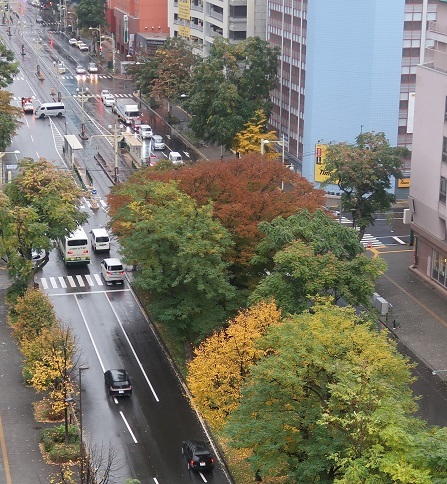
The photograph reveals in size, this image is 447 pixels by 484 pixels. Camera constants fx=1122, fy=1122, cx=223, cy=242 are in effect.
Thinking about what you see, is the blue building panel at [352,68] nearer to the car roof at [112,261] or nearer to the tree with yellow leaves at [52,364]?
the car roof at [112,261]

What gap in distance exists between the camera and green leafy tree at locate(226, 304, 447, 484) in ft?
160

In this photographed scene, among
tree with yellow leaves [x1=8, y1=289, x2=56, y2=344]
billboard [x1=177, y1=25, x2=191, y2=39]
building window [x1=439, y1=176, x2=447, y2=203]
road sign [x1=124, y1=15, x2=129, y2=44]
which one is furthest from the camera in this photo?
road sign [x1=124, y1=15, x2=129, y2=44]

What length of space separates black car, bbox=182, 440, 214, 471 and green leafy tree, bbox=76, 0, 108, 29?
142860mm

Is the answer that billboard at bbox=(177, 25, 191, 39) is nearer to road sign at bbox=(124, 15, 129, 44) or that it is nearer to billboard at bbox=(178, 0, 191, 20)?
billboard at bbox=(178, 0, 191, 20)

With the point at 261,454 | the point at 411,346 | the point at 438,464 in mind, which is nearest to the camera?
the point at 438,464

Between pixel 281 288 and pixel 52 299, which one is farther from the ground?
pixel 281 288

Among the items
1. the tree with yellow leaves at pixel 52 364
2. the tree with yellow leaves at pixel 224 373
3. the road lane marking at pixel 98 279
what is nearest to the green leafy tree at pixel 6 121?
the road lane marking at pixel 98 279

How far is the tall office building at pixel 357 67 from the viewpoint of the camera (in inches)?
4365

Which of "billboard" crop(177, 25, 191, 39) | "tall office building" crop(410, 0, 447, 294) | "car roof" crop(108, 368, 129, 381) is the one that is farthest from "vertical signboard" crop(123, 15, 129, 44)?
"car roof" crop(108, 368, 129, 381)

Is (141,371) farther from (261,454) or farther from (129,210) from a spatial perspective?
(261,454)

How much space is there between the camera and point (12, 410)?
226ft

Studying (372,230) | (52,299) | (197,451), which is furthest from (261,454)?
(372,230)

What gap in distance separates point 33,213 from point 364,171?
28543 mm

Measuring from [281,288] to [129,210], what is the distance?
56.5 ft
